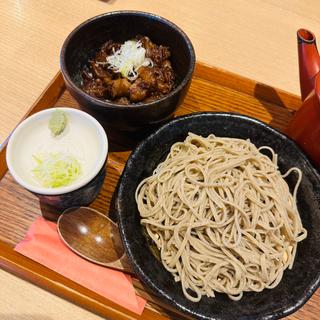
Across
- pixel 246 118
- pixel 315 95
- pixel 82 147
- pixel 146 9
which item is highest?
pixel 315 95

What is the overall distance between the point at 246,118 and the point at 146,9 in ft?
3.76

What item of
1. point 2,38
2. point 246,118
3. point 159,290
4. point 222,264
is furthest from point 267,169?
point 2,38

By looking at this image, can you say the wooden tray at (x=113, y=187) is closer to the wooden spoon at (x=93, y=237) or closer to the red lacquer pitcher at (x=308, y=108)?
the wooden spoon at (x=93, y=237)

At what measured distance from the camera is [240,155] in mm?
1428

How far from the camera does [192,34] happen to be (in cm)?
209

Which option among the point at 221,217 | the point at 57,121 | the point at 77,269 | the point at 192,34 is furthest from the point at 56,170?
the point at 192,34

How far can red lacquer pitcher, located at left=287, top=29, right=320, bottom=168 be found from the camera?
1331mm

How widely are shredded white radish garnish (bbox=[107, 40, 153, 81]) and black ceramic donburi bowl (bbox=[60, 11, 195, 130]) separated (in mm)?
96

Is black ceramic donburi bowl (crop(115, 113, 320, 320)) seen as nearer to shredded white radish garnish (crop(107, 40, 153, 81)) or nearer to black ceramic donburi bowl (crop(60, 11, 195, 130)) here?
black ceramic donburi bowl (crop(60, 11, 195, 130))

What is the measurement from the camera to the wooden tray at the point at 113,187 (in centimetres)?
117

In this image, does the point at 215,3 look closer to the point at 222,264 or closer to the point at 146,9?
the point at 146,9

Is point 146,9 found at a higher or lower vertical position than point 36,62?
higher

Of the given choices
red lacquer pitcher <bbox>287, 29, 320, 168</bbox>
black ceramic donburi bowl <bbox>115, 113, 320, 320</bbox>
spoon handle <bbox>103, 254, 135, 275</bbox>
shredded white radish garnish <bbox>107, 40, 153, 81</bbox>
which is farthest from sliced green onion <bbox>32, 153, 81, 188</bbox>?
red lacquer pitcher <bbox>287, 29, 320, 168</bbox>

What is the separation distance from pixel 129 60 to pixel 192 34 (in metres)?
0.76
